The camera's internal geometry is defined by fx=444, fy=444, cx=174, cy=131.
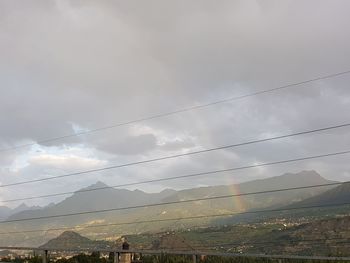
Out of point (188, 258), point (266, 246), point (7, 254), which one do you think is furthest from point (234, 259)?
point (266, 246)

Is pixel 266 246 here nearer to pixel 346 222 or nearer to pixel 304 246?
pixel 304 246

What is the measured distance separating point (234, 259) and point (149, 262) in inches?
133

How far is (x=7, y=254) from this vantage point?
79.0 ft

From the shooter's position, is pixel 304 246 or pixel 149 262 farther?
pixel 304 246

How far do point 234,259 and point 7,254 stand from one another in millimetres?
13244

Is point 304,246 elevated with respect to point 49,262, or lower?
lower

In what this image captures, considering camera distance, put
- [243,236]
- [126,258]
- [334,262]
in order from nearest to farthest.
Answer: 1. [334,262]
2. [126,258]
3. [243,236]

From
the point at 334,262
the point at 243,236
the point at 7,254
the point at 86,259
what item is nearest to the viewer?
the point at 334,262

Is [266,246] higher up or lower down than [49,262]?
lower down

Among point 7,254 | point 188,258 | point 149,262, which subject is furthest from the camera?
point 7,254

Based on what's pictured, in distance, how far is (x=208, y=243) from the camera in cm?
18450

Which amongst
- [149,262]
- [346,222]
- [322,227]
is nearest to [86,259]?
[149,262]

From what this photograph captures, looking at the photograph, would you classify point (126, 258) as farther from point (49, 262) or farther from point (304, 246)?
point (304, 246)

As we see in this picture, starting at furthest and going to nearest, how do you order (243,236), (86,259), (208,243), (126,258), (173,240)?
(243,236) < (208,243) < (173,240) < (86,259) < (126,258)
